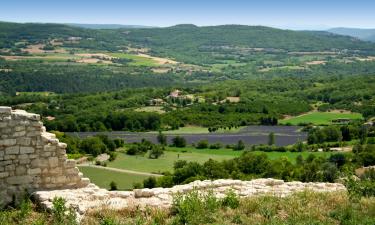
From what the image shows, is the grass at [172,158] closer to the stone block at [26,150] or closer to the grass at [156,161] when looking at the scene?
the grass at [156,161]

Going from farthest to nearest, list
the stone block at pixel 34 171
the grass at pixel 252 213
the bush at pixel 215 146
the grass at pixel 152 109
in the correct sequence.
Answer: the grass at pixel 152 109
the bush at pixel 215 146
the stone block at pixel 34 171
the grass at pixel 252 213

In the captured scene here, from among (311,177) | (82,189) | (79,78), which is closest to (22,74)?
(79,78)

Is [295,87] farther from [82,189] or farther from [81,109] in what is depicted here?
[82,189]

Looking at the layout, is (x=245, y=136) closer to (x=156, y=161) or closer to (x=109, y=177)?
(x=156, y=161)

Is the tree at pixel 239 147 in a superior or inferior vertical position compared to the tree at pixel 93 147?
inferior

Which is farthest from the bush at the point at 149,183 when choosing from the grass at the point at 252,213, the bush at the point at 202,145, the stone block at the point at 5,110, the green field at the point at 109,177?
the grass at the point at 252,213

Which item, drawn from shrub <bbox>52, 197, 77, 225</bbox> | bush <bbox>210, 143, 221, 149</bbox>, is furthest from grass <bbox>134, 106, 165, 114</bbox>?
shrub <bbox>52, 197, 77, 225</bbox>

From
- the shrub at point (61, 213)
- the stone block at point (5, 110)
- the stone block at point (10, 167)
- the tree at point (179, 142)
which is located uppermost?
the stone block at point (5, 110)

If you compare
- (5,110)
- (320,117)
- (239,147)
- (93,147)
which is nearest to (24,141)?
(5,110)
